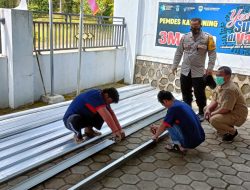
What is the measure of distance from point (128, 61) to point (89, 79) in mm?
1405

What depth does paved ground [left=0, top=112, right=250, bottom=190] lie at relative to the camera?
3.51m

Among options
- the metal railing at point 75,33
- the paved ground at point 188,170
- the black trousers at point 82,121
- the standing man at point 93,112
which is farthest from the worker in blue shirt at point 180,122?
the metal railing at point 75,33

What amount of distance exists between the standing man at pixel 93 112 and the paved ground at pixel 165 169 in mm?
411

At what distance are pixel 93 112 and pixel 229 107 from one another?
2.08 m

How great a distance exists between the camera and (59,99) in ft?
21.9

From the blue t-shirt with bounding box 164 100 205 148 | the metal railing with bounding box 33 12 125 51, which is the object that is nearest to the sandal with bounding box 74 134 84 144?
the blue t-shirt with bounding box 164 100 205 148

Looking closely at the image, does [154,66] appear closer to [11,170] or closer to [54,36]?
[54,36]

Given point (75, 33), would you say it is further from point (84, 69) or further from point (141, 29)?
point (141, 29)

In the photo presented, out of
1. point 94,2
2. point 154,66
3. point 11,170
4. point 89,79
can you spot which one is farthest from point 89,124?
point 154,66

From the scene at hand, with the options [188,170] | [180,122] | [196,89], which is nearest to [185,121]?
[180,122]

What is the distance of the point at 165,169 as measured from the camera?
3.91 meters

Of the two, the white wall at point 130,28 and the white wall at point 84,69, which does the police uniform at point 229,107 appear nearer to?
the white wall at point 84,69

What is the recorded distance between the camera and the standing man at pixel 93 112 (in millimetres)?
3904

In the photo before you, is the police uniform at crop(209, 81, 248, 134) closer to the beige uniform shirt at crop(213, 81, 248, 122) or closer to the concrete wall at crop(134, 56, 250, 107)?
the beige uniform shirt at crop(213, 81, 248, 122)
